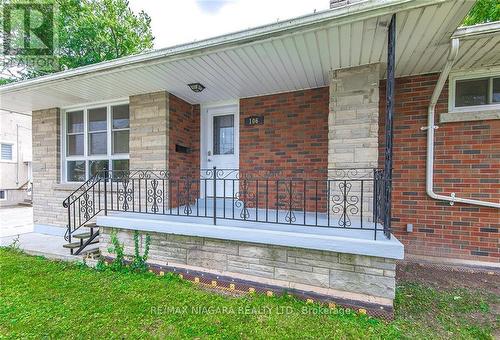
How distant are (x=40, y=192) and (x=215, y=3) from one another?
5.78 metres

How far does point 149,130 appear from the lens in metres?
4.42

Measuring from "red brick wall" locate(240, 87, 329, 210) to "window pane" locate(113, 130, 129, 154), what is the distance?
243cm

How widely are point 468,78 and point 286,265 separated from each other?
3.80 m

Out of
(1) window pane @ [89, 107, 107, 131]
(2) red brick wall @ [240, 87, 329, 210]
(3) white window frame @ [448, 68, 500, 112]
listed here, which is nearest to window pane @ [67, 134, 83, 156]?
(1) window pane @ [89, 107, 107, 131]

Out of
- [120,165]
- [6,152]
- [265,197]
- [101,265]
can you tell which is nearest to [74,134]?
[120,165]

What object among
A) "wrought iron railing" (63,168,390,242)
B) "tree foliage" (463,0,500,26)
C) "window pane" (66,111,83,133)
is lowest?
"wrought iron railing" (63,168,390,242)

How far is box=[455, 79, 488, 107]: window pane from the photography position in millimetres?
3404

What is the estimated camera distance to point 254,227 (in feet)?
9.67

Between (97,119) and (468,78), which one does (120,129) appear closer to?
(97,119)

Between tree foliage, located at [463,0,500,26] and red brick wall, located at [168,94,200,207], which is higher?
tree foliage, located at [463,0,500,26]

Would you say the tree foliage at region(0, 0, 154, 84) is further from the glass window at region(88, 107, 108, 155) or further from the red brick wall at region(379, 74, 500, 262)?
the red brick wall at region(379, 74, 500, 262)

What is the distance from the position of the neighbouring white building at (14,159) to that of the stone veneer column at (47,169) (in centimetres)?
805

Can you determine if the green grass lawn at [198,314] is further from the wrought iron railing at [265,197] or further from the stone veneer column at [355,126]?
the stone veneer column at [355,126]

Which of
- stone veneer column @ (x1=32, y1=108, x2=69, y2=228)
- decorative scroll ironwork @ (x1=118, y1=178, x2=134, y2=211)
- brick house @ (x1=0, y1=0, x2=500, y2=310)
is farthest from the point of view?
stone veneer column @ (x1=32, y1=108, x2=69, y2=228)
